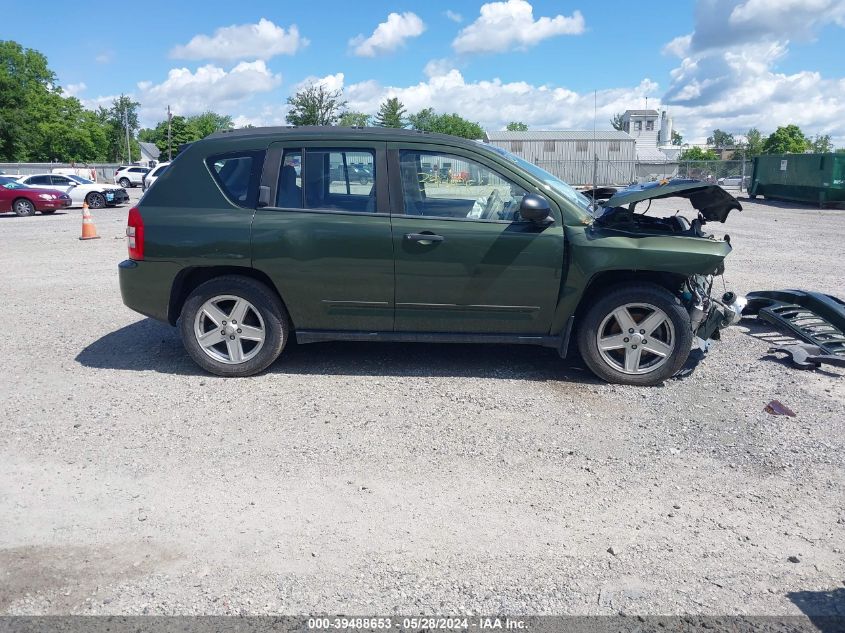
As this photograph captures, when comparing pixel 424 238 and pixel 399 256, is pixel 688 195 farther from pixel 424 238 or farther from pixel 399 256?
pixel 399 256

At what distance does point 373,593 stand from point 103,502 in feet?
5.43

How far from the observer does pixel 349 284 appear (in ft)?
17.5

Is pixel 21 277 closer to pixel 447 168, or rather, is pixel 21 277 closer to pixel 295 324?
pixel 295 324

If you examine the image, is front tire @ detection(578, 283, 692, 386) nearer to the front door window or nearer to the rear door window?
the front door window

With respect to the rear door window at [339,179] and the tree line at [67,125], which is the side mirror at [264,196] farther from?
the tree line at [67,125]

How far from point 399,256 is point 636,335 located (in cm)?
189

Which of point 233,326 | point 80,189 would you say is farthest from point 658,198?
point 80,189

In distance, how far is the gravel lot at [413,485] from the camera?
300 cm

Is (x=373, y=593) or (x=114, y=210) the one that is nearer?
(x=373, y=593)

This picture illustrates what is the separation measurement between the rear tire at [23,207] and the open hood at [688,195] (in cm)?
2462

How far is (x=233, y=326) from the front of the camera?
5457 mm

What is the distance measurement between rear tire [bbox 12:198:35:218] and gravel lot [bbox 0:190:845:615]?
21.3 metres

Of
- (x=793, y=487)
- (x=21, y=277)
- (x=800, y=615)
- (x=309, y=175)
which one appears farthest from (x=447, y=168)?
(x=21, y=277)

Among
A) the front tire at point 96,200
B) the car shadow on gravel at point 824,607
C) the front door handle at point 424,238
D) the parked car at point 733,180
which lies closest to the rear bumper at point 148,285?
the front door handle at point 424,238
